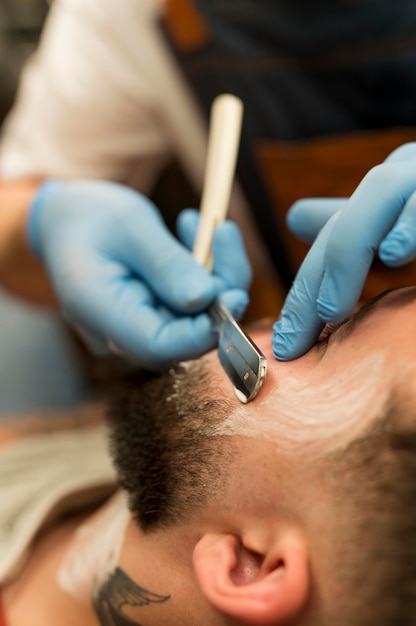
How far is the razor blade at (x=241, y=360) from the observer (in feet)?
2.08

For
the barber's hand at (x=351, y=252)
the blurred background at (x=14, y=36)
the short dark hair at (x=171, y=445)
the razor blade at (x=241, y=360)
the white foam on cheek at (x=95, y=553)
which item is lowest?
the white foam on cheek at (x=95, y=553)

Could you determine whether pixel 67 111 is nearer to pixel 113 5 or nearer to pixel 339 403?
pixel 113 5

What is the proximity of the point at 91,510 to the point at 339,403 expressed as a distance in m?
0.59

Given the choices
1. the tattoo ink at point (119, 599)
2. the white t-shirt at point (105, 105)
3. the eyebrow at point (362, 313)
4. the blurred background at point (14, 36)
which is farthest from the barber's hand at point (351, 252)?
the blurred background at point (14, 36)

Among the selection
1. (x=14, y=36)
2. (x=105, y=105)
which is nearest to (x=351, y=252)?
(x=105, y=105)

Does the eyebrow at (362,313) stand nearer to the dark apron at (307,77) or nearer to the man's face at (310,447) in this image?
the man's face at (310,447)

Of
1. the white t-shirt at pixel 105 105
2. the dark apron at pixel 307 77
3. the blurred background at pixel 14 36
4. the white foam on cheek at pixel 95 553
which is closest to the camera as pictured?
the white foam on cheek at pixel 95 553

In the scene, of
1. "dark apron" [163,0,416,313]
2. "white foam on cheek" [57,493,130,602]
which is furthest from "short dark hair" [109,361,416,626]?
"dark apron" [163,0,416,313]

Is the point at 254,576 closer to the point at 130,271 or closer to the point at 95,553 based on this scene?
the point at 95,553

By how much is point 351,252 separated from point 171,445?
30 cm

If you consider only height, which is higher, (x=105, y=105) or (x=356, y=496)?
(x=105, y=105)

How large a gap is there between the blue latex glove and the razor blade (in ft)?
0.22

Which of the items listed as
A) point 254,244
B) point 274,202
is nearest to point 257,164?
point 274,202

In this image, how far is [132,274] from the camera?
999 mm
